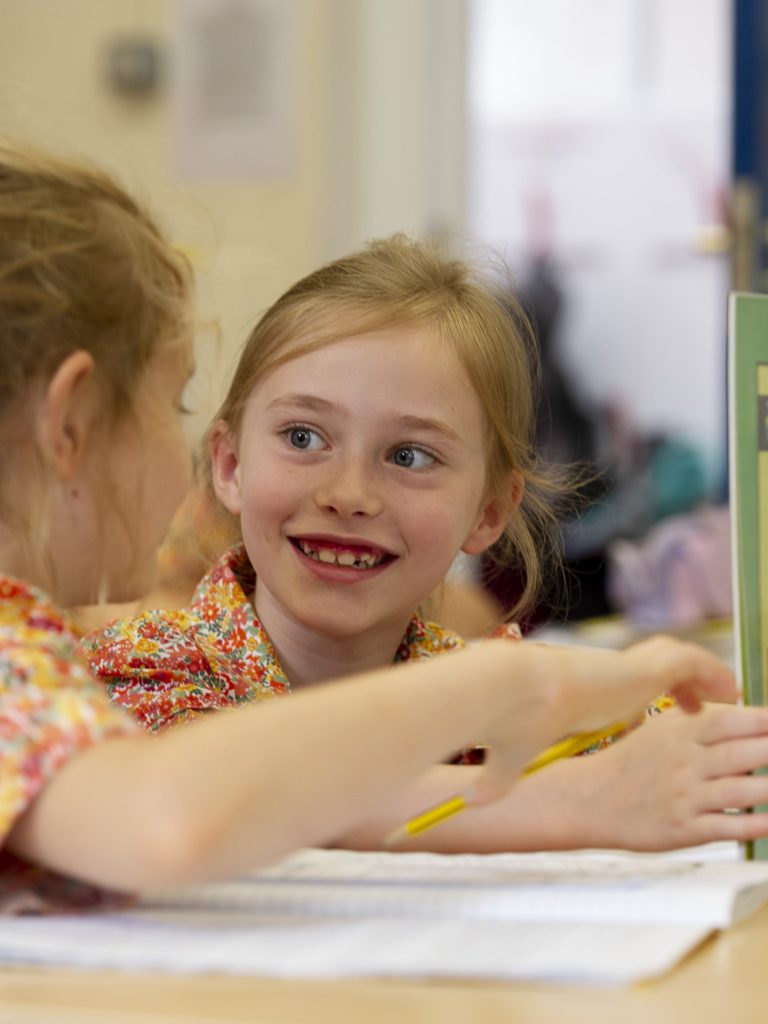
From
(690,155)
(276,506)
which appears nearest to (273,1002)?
(276,506)

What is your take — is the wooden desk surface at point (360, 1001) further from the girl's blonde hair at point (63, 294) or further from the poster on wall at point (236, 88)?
the poster on wall at point (236, 88)

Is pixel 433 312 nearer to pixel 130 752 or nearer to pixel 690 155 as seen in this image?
pixel 130 752

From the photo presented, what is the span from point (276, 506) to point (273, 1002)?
64 centimetres

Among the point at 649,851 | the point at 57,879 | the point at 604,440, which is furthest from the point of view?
the point at 604,440

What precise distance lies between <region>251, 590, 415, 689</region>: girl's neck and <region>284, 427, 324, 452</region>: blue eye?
0.14 metres

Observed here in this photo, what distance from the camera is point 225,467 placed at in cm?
135

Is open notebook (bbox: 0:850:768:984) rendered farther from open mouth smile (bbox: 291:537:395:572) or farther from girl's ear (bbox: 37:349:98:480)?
open mouth smile (bbox: 291:537:395:572)

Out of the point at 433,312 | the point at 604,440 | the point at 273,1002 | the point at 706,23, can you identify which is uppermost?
the point at 706,23

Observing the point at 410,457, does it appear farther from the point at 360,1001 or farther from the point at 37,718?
the point at 360,1001

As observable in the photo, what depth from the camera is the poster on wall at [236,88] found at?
3.91 metres

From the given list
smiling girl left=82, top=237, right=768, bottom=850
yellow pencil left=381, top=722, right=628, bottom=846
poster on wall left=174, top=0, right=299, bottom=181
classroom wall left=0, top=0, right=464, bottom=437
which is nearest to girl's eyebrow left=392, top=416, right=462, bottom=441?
smiling girl left=82, top=237, right=768, bottom=850

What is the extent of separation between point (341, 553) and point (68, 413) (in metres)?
0.38

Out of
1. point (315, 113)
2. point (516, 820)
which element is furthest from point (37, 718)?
point (315, 113)

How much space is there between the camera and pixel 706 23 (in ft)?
17.4
